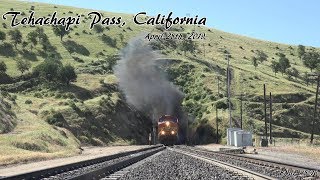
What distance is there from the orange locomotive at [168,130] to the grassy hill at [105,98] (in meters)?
13.6

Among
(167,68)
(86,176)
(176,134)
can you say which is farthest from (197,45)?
(86,176)

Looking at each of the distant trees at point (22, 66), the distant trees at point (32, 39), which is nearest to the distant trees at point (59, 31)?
the distant trees at point (32, 39)

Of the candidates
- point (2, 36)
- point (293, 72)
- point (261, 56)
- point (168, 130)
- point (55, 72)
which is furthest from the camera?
point (261, 56)

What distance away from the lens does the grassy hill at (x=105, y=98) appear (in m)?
74.8

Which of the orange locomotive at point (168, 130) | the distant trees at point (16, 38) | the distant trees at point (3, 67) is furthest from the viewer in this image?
the distant trees at point (16, 38)

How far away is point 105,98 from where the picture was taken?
108 meters

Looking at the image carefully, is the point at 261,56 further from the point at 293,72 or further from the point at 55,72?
the point at 55,72

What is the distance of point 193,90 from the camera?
5458 inches

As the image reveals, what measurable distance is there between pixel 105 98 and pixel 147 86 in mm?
14810

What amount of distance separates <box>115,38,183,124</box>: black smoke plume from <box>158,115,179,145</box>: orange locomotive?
77.9 ft

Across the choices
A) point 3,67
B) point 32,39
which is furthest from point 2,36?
point 3,67

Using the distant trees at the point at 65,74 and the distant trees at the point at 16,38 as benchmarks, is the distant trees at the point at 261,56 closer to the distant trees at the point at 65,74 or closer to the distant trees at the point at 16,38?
the distant trees at the point at 16,38

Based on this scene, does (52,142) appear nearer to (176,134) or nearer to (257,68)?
(176,134)

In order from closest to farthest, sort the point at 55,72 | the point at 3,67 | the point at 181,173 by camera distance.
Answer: the point at 181,173, the point at 3,67, the point at 55,72
